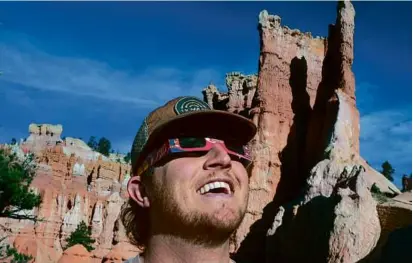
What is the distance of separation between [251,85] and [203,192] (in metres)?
26.9

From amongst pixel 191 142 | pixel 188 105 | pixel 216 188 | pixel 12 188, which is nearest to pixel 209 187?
pixel 216 188

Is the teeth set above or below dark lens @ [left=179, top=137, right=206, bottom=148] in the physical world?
below

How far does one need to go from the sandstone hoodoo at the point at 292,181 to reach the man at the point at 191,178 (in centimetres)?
408

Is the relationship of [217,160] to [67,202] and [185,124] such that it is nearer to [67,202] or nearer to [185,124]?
[185,124]

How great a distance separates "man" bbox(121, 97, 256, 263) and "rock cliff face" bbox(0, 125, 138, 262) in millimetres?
26897

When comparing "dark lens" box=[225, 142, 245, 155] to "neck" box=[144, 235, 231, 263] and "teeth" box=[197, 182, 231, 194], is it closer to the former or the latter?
"teeth" box=[197, 182, 231, 194]

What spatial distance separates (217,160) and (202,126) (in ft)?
0.60

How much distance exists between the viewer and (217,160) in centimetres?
191

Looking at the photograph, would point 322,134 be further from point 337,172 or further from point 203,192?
point 203,192

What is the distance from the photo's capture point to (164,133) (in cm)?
201

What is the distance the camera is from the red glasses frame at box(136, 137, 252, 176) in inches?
76.6

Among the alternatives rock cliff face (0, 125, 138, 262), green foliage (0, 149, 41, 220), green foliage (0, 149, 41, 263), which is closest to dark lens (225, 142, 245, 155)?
green foliage (0, 149, 41, 263)

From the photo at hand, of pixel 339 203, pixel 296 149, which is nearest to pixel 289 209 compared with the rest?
pixel 339 203

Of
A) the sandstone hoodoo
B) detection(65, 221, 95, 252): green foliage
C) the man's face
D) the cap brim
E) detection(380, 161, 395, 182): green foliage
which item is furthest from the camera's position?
detection(380, 161, 395, 182): green foliage
